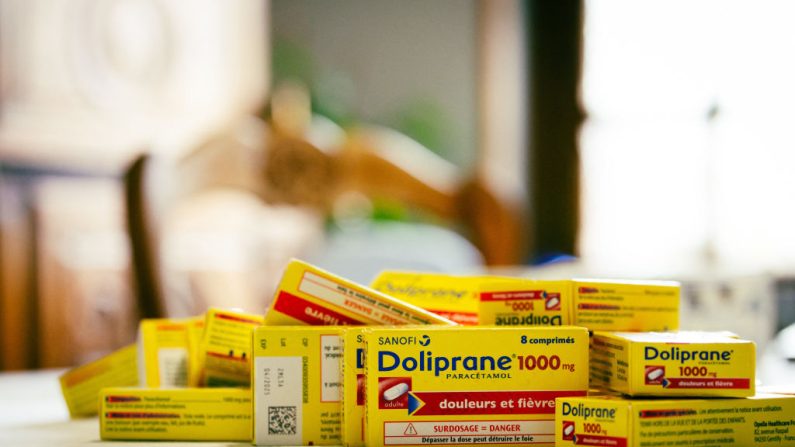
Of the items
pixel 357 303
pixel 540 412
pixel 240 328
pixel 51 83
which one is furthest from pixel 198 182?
pixel 540 412

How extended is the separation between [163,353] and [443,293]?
0.45 meters

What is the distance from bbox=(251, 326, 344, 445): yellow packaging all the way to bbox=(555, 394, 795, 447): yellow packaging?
274 mm

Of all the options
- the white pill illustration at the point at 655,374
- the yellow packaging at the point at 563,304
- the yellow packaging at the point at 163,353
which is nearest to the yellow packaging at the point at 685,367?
the white pill illustration at the point at 655,374

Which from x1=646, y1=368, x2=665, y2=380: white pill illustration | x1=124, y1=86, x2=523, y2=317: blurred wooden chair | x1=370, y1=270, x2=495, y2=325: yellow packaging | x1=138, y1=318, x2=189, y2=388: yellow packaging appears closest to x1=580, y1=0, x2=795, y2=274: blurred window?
x1=124, y1=86, x2=523, y2=317: blurred wooden chair

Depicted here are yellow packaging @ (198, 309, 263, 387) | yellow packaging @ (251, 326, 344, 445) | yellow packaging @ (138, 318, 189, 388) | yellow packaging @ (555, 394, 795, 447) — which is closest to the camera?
yellow packaging @ (555, 394, 795, 447)

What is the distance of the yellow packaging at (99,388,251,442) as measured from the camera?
3.49 feet

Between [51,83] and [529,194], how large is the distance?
7.83 ft

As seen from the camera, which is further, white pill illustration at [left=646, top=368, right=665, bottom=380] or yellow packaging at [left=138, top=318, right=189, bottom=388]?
yellow packaging at [left=138, top=318, right=189, bottom=388]

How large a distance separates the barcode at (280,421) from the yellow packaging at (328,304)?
110 millimetres

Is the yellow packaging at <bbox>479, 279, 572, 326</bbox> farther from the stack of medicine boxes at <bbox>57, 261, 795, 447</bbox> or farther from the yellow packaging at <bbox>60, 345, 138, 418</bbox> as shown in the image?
the yellow packaging at <bbox>60, 345, 138, 418</bbox>

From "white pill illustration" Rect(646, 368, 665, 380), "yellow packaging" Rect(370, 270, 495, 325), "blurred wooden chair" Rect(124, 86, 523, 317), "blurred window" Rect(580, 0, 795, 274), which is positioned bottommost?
"white pill illustration" Rect(646, 368, 665, 380)

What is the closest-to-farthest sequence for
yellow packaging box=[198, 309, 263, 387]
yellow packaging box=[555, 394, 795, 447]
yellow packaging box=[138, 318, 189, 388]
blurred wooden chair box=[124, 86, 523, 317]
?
1. yellow packaging box=[555, 394, 795, 447]
2. yellow packaging box=[198, 309, 263, 387]
3. yellow packaging box=[138, 318, 189, 388]
4. blurred wooden chair box=[124, 86, 523, 317]

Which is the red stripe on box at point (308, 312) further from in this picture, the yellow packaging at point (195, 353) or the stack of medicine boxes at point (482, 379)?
the yellow packaging at point (195, 353)

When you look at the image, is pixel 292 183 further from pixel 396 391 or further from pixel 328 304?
pixel 396 391
